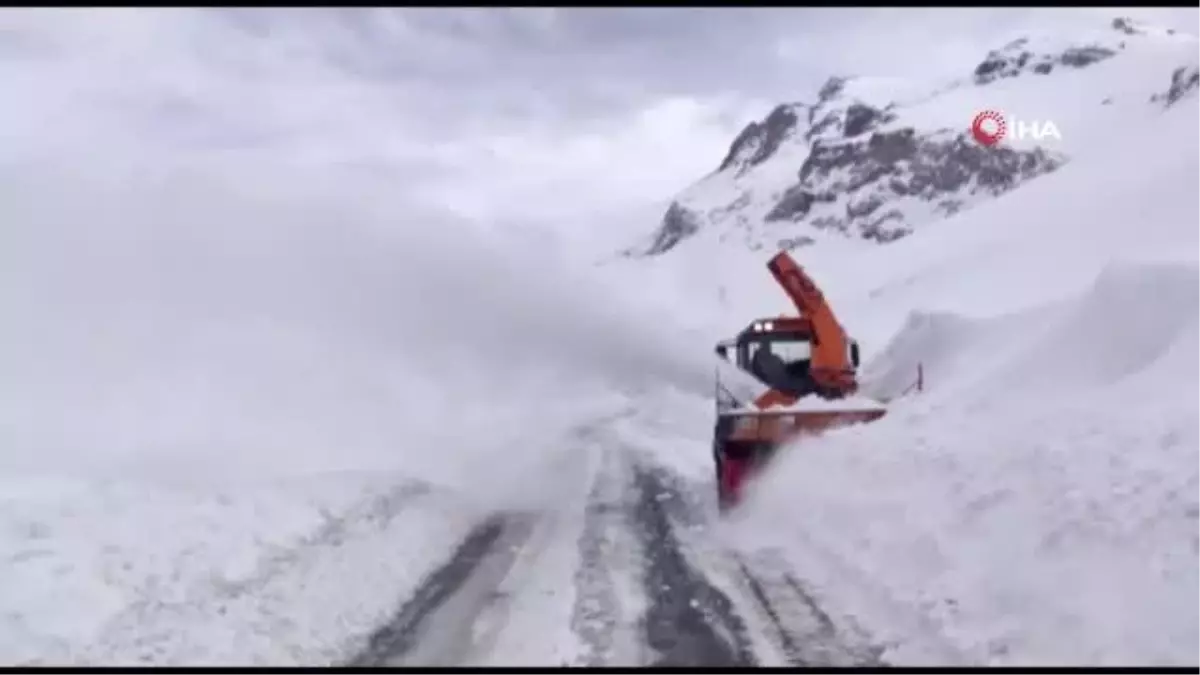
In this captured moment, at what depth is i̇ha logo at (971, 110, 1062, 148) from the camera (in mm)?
150875

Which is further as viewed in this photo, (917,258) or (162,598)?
(917,258)

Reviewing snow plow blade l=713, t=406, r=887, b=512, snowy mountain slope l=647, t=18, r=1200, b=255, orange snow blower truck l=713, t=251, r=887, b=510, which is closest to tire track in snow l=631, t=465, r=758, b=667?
snow plow blade l=713, t=406, r=887, b=512

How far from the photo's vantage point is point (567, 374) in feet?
87.6

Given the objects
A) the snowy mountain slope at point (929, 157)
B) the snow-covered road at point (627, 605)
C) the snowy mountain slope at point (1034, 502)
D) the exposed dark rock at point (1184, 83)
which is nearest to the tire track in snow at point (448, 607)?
the snow-covered road at point (627, 605)

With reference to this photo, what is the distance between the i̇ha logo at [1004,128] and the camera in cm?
15088

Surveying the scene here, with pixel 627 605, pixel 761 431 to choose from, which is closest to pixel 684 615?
pixel 627 605

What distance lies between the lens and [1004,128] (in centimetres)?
16662

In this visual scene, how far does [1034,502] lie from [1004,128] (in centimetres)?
16996

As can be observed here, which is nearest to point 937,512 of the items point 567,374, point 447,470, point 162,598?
point 162,598

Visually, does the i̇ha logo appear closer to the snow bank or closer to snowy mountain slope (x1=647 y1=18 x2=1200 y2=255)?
snowy mountain slope (x1=647 y1=18 x2=1200 y2=255)

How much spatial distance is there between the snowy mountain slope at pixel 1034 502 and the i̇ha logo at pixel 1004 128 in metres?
136

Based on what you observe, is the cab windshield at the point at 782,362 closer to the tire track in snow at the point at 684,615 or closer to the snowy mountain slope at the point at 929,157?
the tire track in snow at the point at 684,615

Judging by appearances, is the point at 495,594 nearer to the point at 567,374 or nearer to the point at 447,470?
the point at 447,470

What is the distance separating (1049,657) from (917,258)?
87104 millimetres
